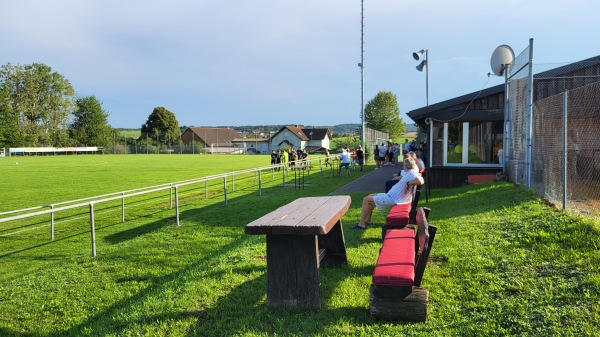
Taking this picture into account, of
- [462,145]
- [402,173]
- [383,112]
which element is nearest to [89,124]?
[383,112]

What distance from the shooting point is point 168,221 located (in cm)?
1034

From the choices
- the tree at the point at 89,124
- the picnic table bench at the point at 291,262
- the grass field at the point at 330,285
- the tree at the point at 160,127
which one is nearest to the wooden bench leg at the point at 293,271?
the picnic table bench at the point at 291,262

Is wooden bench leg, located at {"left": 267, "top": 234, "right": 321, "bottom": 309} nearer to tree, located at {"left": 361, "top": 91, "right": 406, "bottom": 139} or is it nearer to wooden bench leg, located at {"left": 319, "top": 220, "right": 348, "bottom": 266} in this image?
wooden bench leg, located at {"left": 319, "top": 220, "right": 348, "bottom": 266}

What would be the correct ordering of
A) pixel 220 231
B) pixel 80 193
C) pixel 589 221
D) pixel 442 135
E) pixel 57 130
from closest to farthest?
pixel 589 221 → pixel 220 231 → pixel 442 135 → pixel 80 193 → pixel 57 130

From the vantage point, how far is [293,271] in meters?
3.84

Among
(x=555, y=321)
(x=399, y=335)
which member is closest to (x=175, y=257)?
(x=399, y=335)

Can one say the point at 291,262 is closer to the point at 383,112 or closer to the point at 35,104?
the point at 383,112

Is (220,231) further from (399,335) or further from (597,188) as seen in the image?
(597,188)

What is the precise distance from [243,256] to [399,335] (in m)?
2.65

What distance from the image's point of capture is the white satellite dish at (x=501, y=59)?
12.3 metres

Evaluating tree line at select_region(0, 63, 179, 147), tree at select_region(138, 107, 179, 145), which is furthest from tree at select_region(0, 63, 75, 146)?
tree at select_region(138, 107, 179, 145)

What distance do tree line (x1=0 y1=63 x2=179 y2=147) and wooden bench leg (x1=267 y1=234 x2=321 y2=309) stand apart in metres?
73.8

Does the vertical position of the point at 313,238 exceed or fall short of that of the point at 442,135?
it falls short

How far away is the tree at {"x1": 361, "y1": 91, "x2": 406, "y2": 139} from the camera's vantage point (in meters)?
72.9
